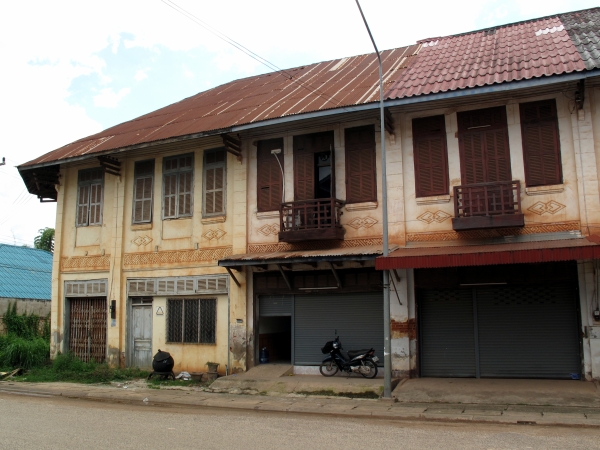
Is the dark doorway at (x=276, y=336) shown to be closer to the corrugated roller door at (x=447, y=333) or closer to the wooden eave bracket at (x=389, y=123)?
the corrugated roller door at (x=447, y=333)

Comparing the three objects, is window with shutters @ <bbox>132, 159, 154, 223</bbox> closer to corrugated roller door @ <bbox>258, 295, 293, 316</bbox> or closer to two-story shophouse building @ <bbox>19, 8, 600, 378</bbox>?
two-story shophouse building @ <bbox>19, 8, 600, 378</bbox>

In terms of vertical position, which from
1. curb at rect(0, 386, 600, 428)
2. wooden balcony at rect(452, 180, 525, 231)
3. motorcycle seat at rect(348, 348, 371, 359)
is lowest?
curb at rect(0, 386, 600, 428)

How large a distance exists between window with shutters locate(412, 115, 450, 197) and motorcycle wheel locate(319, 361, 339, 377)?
4.93 metres

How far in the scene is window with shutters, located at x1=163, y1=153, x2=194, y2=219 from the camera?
18.1 metres

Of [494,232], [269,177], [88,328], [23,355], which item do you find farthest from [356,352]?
[23,355]

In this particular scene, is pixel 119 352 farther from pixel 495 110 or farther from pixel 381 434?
pixel 495 110

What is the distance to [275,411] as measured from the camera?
1240 centimetres

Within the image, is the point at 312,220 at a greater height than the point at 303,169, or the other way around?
the point at 303,169

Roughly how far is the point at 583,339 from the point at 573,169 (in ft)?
12.5


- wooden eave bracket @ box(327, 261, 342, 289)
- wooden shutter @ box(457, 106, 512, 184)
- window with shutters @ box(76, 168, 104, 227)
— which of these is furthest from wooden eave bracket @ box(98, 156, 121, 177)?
wooden shutter @ box(457, 106, 512, 184)

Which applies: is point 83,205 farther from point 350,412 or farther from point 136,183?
point 350,412

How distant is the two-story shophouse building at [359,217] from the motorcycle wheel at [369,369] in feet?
2.23

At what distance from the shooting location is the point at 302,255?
14.8 m

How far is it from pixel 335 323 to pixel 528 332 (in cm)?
484
